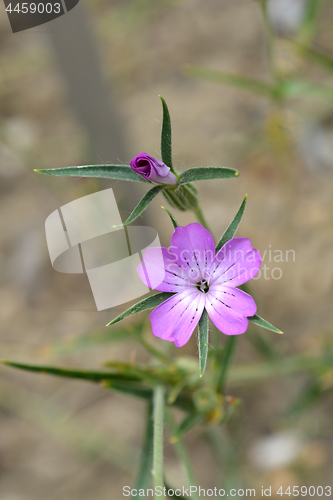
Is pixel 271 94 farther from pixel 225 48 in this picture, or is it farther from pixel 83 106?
pixel 225 48

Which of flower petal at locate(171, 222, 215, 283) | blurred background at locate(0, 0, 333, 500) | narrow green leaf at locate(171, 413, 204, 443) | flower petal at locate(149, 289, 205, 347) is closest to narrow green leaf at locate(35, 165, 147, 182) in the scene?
flower petal at locate(171, 222, 215, 283)

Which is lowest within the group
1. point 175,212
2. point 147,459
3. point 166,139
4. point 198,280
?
point 147,459

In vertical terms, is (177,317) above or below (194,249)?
below

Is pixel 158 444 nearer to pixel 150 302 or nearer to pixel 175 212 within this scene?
pixel 150 302

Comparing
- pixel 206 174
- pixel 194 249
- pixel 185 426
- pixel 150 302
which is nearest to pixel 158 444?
pixel 185 426

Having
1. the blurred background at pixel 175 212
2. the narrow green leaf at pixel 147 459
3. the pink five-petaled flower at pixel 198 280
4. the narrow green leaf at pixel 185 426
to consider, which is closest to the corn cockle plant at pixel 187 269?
the pink five-petaled flower at pixel 198 280
